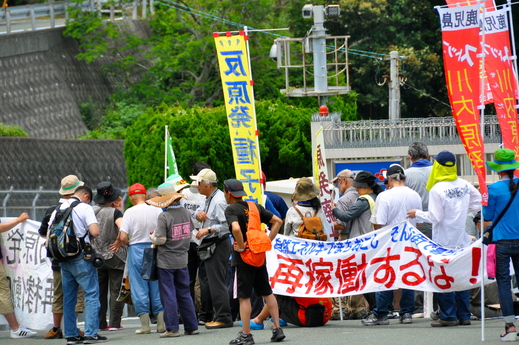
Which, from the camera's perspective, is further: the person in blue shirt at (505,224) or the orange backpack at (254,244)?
the orange backpack at (254,244)

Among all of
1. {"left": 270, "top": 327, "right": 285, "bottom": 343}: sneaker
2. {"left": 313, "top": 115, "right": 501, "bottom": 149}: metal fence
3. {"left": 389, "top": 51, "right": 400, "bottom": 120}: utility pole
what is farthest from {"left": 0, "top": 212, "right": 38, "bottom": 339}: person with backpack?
{"left": 389, "top": 51, "right": 400, "bottom": 120}: utility pole

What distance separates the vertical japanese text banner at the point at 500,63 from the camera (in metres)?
10.1

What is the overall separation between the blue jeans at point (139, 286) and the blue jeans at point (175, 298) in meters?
0.27

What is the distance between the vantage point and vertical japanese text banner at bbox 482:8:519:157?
1006cm

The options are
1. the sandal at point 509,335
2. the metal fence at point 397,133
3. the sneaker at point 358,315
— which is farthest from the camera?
the metal fence at point 397,133

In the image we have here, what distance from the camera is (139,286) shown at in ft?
Answer: 35.9

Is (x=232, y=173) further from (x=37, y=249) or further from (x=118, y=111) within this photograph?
(x=37, y=249)

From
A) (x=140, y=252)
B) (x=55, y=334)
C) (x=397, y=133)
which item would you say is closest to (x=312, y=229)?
(x=140, y=252)

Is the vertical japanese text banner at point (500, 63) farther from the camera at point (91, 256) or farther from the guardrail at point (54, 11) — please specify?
the guardrail at point (54, 11)

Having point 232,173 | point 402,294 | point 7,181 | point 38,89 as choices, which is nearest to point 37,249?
point 402,294

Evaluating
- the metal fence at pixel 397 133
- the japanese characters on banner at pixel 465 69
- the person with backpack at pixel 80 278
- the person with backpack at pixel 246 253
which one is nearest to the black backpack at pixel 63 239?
the person with backpack at pixel 80 278

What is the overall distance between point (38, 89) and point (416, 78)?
1524 cm

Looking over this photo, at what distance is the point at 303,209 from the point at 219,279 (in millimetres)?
1298

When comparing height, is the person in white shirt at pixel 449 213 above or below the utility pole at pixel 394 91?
below
